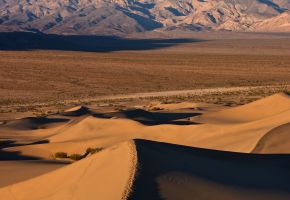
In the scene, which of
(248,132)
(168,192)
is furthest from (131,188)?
(248,132)

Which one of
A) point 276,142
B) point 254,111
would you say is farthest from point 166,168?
point 254,111

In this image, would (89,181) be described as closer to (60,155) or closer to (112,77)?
(60,155)

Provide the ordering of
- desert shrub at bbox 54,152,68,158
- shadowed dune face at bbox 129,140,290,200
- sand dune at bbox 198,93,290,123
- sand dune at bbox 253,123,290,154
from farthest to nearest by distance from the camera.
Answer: sand dune at bbox 198,93,290,123 < desert shrub at bbox 54,152,68,158 < sand dune at bbox 253,123,290,154 < shadowed dune face at bbox 129,140,290,200

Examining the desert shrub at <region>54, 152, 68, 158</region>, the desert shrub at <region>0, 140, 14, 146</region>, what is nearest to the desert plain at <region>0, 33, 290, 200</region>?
the desert shrub at <region>54, 152, 68, 158</region>

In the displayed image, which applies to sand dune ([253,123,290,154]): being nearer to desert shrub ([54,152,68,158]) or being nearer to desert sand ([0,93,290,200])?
desert sand ([0,93,290,200])

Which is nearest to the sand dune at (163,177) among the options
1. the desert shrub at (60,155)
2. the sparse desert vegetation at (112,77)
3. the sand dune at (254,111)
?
the desert shrub at (60,155)

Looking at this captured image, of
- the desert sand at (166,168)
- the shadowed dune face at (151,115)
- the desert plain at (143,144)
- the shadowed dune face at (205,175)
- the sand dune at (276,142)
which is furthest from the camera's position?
the shadowed dune face at (151,115)

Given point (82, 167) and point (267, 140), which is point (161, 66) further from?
point (82, 167)

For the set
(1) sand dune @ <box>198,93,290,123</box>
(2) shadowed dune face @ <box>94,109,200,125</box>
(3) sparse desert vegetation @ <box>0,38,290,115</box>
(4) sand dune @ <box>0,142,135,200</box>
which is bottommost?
(3) sparse desert vegetation @ <box>0,38,290,115</box>

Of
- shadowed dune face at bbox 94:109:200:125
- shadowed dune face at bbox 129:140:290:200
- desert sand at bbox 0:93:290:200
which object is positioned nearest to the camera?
shadowed dune face at bbox 129:140:290:200

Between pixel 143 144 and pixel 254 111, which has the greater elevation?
pixel 143 144

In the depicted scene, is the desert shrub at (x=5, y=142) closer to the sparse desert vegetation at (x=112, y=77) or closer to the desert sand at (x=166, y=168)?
the desert sand at (x=166, y=168)
